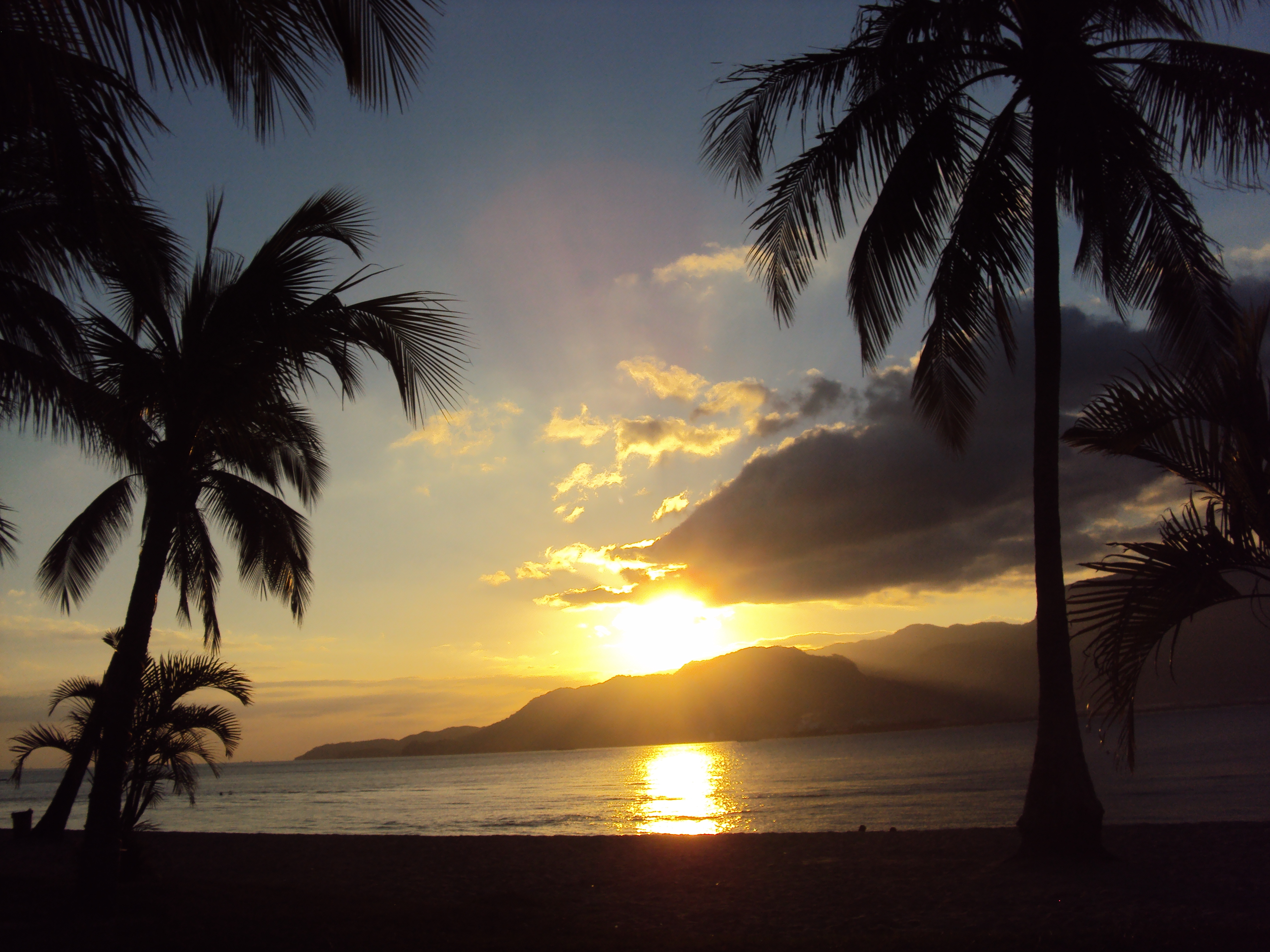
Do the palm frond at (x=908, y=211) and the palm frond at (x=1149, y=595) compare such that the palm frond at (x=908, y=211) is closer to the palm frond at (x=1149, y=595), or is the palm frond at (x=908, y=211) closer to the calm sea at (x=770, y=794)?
the palm frond at (x=1149, y=595)

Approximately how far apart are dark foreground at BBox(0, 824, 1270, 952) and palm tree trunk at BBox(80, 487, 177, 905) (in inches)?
14.2

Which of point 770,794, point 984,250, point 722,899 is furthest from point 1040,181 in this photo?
point 770,794

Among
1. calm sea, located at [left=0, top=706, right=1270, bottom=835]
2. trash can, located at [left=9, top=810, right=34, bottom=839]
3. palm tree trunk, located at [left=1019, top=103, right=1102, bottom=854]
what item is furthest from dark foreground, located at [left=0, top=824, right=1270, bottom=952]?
calm sea, located at [left=0, top=706, right=1270, bottom=835]

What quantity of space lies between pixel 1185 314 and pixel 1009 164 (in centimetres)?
228

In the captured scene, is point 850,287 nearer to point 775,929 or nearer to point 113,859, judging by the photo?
point 775,929

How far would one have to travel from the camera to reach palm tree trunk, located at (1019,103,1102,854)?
742 centimetres

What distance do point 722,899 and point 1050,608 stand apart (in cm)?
430

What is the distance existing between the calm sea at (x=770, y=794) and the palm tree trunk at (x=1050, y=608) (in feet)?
49.3

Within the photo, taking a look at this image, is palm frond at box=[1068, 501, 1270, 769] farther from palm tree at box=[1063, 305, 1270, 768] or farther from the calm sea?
the calm sea

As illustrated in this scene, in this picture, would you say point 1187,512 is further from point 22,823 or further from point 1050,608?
point 22,823

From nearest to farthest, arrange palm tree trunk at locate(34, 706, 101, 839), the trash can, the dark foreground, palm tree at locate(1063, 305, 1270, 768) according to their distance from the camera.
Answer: palm tree at locate(1063, 305, 1270, 768) → the dark foreground → palm tree trunk at locate(34, 706, 101, 839) → the trash can

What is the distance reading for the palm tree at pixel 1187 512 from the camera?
4.34 m

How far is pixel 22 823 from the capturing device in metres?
14.8

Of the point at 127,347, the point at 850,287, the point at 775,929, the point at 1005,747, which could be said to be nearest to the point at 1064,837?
the point at 775,929
